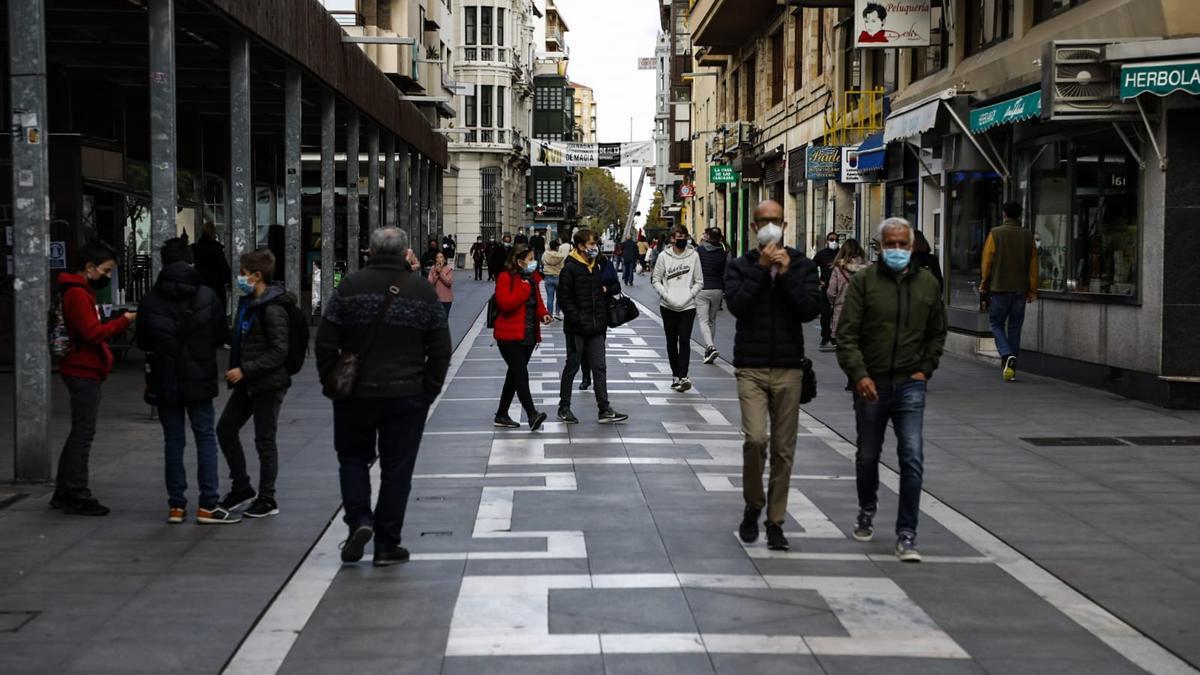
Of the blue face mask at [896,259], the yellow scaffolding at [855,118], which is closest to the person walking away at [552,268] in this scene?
the yellow scaffolding at [855,118]

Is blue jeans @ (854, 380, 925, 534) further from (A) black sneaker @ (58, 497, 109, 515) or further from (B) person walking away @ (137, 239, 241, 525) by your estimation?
(A) black sneaker @ (58, 497, 109, 515)

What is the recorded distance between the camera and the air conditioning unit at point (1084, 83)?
15.1m

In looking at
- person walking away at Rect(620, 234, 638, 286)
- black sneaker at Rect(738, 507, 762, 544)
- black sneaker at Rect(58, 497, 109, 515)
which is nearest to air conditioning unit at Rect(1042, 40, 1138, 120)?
black sneaker at Rect(738, 507, 762, 544)

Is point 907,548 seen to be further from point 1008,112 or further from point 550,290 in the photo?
point 550,290

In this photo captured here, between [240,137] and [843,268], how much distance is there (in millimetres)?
7383

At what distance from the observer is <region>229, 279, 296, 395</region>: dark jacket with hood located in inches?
357

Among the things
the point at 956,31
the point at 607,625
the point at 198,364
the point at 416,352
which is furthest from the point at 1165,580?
the point at 956,31

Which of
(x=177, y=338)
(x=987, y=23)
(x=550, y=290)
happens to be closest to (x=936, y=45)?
(x=987, y=23)

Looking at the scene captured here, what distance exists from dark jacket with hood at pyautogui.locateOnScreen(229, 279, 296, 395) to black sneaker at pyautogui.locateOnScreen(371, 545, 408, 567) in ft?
5.66

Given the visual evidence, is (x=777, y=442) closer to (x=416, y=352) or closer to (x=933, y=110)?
(x=416, y=352)

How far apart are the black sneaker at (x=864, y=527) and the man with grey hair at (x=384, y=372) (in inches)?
97.0

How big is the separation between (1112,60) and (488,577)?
971 cm

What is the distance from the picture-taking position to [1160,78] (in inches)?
560

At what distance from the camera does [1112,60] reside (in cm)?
1470
